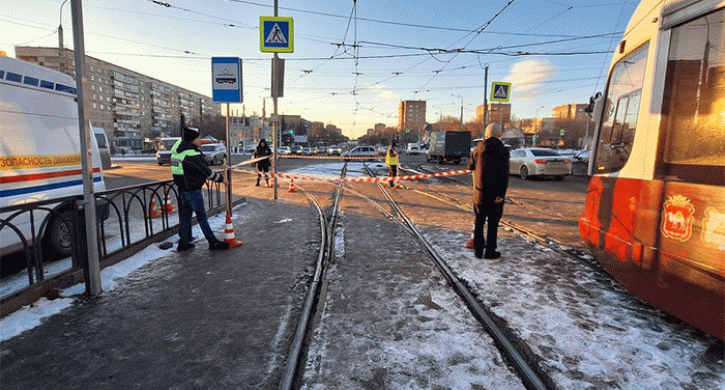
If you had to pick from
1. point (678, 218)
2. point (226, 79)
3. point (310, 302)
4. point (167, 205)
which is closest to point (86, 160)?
point (310, 302)

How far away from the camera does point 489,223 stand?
5113 millimetres

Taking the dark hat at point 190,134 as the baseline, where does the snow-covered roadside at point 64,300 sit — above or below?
below

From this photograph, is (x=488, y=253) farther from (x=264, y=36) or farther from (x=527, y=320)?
(x=264, y=36)

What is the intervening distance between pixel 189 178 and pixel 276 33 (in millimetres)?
5697

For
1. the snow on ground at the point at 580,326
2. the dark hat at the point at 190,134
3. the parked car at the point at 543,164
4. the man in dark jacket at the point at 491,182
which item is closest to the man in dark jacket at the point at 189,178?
the dark hat at the point at 190,134

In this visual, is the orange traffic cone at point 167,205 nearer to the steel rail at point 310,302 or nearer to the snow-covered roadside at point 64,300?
the snow-covered roadside at point 64,300

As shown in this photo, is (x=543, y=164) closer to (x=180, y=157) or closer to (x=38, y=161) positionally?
(x=180, y=157)

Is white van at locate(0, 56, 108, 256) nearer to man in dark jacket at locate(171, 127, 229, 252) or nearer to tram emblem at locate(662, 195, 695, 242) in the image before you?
man in dark jacket at locate(171, 127, 229, 252)

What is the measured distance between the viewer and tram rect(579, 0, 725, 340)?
279cm

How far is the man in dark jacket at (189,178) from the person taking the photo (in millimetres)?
5332

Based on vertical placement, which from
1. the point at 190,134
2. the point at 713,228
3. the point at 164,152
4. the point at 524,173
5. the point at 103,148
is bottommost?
the point at 524,173

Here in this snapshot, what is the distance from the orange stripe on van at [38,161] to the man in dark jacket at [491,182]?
223 inches

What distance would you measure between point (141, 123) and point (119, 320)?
10632 centimetres

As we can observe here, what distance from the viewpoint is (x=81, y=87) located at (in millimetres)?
3564
